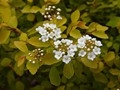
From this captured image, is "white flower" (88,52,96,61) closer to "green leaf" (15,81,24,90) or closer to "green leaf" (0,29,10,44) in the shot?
"green leaf" (0,29,10,44)

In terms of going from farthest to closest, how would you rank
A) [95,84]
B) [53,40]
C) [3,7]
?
[95,84]
[3,7]
[53,40]

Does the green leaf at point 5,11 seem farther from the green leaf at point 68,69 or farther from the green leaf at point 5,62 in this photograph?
the green leaf at point 68,69

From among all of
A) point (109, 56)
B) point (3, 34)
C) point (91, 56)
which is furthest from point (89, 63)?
point (3, 34)

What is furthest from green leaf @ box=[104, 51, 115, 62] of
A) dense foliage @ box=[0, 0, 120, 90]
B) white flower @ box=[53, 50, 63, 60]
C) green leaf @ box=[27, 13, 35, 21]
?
green leaf @ box=[27, 13, 35, 21]

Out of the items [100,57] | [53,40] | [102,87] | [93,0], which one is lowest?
[102,87]

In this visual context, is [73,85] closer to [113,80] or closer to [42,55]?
[113,80]

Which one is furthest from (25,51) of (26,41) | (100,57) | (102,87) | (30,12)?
(102,87)

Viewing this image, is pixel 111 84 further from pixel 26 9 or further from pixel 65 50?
pixel 26 9
